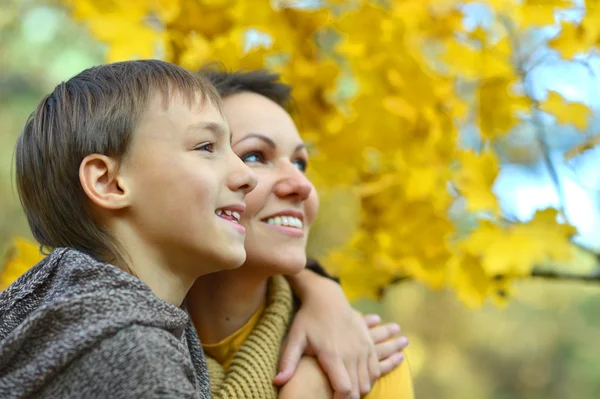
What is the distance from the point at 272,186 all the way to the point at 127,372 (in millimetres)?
503

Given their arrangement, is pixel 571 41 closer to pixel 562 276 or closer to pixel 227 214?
pixel 562 276

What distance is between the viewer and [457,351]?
5.65 metres

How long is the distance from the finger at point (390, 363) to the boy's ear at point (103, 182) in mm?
549

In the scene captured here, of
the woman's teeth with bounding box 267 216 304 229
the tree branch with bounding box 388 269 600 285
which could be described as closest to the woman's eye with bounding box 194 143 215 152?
the woman's teeth with bounding box 267 216 304 229

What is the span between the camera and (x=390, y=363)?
1282 mm

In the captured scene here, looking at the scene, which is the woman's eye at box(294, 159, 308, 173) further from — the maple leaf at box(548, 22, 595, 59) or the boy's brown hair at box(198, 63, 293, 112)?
the maple leaf at box(548, 22, 595, 59)

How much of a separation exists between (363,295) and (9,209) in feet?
11.8

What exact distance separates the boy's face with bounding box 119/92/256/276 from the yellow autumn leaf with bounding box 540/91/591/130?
64 cm

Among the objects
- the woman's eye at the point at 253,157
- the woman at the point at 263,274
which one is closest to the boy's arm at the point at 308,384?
the woman at the point at 263,274

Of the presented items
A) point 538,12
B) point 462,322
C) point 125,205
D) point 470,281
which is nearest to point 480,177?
point 470,281

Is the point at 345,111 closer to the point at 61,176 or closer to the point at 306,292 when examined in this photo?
the point at 306,292

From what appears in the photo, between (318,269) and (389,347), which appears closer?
(389,347)

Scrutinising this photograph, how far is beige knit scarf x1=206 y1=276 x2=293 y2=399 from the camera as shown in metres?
1.13

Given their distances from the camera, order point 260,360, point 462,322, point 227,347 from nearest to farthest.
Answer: point 260,360 → point 227,347 → point 462,322
